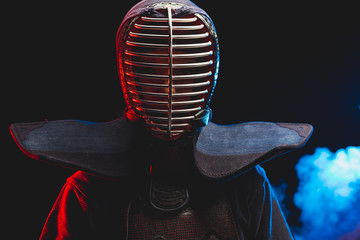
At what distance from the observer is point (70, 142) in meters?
1.29

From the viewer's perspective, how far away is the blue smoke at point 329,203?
2113 millimetres

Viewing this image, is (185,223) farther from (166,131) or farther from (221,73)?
(221,73)

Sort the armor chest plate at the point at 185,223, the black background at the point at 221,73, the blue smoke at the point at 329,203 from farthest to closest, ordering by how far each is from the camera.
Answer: the blue smoke at the point at 329,203, the black background at the point at 221,73, the armor chest plate at the point at 185,223

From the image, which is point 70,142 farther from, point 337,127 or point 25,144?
point 337,127

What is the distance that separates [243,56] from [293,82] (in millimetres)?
305

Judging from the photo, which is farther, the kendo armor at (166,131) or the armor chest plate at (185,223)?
the armor chest plate at (185,223)

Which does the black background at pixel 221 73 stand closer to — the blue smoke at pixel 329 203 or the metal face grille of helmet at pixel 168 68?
the blue smoke at pixel 329 203

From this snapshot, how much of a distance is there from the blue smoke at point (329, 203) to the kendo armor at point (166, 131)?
88 cm

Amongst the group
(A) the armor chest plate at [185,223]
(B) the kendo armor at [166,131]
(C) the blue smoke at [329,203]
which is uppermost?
(B) the kendo armor at [166,131]

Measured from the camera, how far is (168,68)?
1194mm

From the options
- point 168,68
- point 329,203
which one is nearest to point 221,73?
point 168,68

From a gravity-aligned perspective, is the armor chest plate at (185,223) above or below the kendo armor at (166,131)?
below

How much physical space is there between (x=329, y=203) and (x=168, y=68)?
148 centimetres

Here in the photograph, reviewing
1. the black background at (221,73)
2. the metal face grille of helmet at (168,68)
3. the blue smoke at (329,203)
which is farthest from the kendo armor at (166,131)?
the blue smoke at (329,203)
